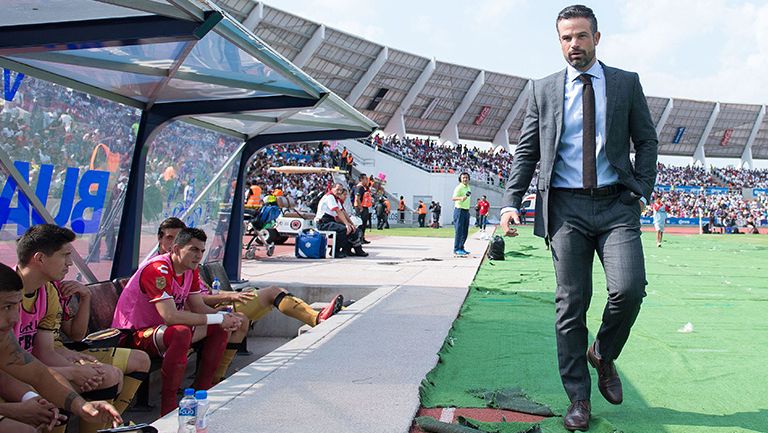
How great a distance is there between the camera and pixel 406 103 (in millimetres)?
57281

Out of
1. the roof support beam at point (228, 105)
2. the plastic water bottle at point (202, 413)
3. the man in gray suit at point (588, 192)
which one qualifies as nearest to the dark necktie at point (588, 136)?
the man in gray suit at point (588, 192)

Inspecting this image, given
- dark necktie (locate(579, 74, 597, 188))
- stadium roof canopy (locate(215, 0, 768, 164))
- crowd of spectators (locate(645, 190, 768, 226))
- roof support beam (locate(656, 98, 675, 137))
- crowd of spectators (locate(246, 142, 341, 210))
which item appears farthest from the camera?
roof support beam (locate(656, 98, 675, 137))

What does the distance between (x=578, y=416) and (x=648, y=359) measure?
5.85ft

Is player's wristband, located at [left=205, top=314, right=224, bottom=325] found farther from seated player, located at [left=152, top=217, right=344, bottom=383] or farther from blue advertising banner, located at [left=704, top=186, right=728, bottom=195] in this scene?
blue advertising banner, located at [left=704, top=186, right=728, bottom=195]

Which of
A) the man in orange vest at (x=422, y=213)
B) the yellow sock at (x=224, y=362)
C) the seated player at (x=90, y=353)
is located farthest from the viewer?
the man in orange vest at (x=422, y=213)

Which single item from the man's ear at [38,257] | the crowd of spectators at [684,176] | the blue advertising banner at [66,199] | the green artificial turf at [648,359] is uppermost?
the crowd of spectators at [684,176]

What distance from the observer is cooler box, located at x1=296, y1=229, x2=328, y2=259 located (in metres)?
13.0

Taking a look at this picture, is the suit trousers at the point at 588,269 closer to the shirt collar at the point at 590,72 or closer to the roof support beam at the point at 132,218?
the shirt collar at the point at 590,72

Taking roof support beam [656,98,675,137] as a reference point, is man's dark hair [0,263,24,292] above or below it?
below

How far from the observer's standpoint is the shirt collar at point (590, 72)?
10.8 ft

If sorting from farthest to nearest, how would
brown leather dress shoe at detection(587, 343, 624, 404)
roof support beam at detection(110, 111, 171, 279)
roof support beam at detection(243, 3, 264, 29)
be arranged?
roof support beam at detection(243, 3, 264, 29)
roof support beam at detection(110, 111, 171, 279)
brown leather dress shoe at detection(587, 343, 624, 404)

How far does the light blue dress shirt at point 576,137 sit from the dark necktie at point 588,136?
0.9 inches

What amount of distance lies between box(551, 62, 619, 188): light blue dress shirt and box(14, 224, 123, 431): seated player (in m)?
2.44

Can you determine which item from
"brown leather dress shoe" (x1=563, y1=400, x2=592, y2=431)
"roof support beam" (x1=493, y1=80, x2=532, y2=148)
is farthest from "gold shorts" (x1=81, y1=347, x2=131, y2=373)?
"roof support beam" (x1=493, y1=80, x2=532, y2=148)
